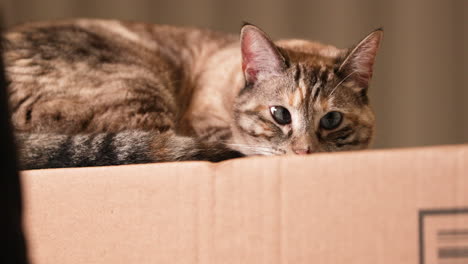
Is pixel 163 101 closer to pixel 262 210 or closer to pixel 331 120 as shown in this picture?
pixel 331 120

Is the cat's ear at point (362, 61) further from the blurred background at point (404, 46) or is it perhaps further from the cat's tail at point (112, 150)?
the blurred background at point (404, 46)

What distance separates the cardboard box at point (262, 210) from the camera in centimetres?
80

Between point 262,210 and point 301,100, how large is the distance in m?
0.56

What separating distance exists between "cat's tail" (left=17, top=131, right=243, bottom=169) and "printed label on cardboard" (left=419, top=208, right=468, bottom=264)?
502 millimetres

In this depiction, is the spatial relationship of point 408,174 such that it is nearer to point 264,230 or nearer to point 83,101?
point 264,230

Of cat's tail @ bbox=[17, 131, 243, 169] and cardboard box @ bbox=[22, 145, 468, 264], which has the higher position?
cat's tail @ bbox=[17, 131, 243, 169]

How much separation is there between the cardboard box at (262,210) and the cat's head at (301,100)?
17.2 inches

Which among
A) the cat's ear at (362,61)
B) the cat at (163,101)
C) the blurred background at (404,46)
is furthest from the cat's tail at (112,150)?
the blurred background at (404,46)

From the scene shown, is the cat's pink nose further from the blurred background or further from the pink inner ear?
the blurred background

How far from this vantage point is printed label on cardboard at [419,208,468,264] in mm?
786

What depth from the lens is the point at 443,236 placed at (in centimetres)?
80

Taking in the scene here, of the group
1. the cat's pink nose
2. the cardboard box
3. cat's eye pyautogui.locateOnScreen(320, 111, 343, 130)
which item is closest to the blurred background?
cat's eye pyautogui.locateOnScreen(320, 111, 343, 130)

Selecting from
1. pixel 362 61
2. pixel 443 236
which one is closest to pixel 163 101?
pixel 362 61

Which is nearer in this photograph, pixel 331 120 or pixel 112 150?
pixel 112 150
